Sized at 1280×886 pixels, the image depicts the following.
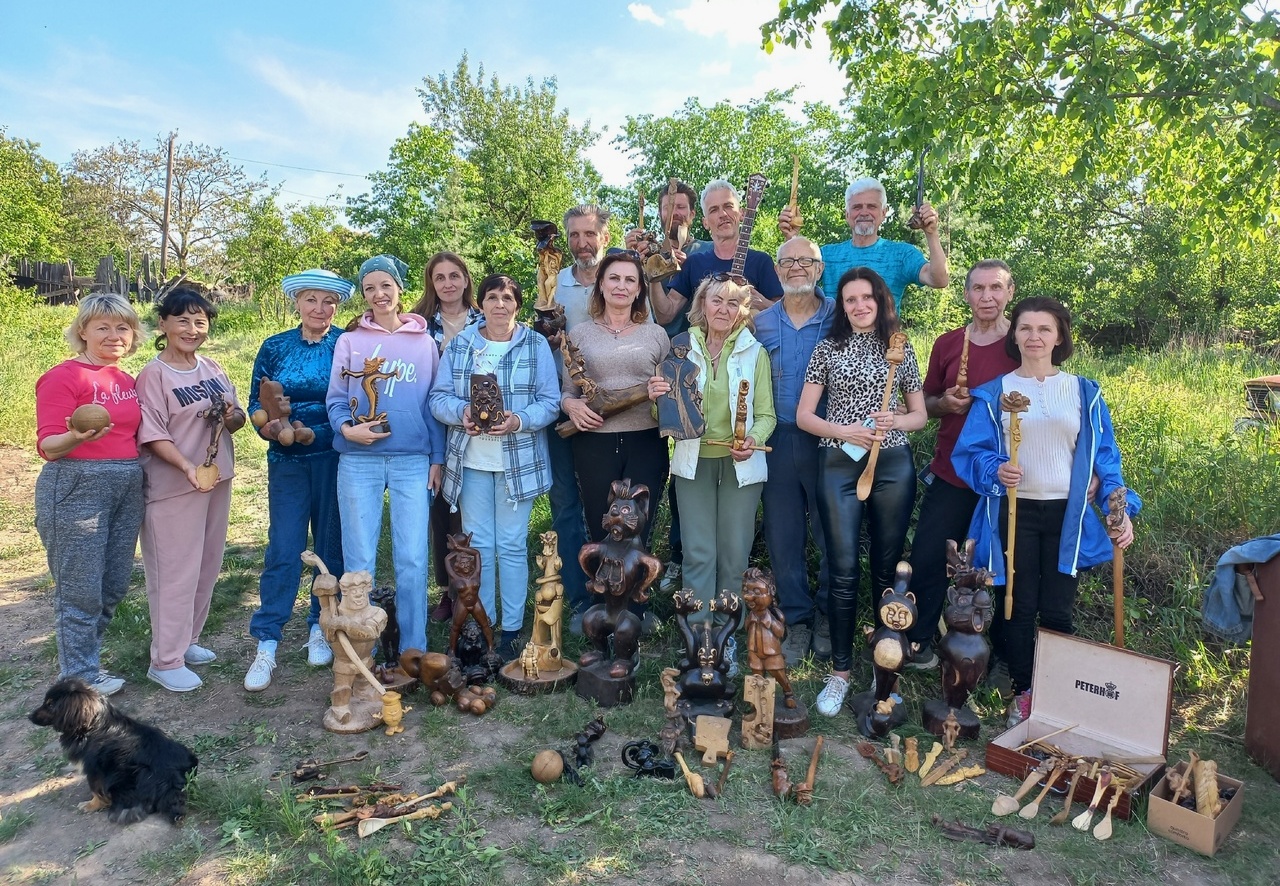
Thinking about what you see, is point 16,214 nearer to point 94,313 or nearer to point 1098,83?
point 94,313

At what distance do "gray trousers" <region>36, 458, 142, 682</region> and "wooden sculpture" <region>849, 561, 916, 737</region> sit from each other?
3.82 metres

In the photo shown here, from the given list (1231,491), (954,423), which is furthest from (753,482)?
(1231,491)

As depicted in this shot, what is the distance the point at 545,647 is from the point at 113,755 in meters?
1.96

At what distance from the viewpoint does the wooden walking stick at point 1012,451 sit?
3.70 m

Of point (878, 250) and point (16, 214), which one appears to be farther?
point (16, 214)

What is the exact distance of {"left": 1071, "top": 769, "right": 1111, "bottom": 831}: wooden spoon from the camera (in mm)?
3115

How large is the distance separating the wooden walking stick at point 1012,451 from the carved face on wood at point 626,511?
5.83ft

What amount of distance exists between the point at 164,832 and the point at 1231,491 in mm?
6294

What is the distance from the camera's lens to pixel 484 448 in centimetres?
429

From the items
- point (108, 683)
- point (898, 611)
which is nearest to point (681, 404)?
point (898, 611)

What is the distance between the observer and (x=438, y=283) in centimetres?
466

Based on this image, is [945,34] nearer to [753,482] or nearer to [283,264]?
[753,482]

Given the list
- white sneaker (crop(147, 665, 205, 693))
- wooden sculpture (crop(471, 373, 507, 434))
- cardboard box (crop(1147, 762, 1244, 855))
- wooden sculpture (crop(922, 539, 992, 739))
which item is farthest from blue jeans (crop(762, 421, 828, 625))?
white sneaker (crop(147, 665, 205, 693))


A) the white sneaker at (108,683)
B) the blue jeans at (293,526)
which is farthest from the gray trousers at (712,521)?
the white sneaker at (108,683)
